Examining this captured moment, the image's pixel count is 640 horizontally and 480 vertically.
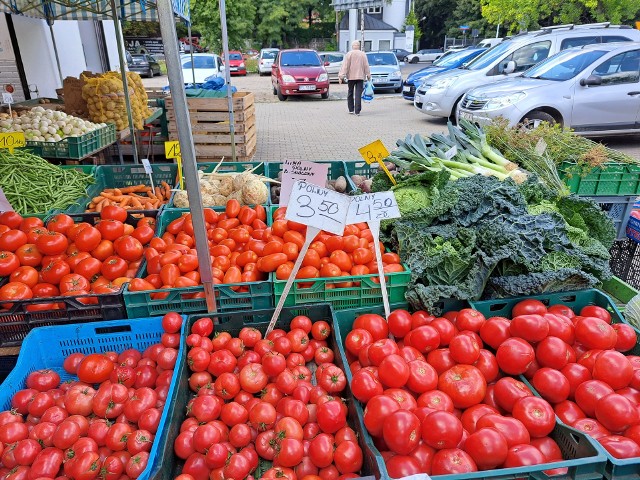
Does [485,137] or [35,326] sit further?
[485,137]

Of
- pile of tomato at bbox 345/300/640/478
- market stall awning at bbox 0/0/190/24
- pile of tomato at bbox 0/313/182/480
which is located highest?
market stall awning at bbox 0/0/190/24

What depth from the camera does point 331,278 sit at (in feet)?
8.99

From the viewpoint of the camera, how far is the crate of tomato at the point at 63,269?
2.65m

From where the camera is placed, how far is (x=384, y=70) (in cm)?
1884

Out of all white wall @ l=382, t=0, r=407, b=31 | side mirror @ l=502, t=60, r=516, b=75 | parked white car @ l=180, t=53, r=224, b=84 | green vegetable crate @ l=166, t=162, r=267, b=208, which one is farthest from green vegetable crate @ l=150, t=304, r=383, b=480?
white wall @ l=382, t=0, r=407, b=31

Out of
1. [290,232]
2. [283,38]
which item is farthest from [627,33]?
[283,38]

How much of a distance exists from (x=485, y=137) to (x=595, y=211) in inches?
69.9

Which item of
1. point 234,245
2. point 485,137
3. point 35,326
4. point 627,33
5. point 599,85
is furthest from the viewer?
point 627,33

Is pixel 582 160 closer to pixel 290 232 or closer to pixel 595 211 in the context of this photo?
pixel 595 211

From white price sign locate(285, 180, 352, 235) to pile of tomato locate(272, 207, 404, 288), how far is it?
412mm

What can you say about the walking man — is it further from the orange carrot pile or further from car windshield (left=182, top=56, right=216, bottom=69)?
the orange carrot pile

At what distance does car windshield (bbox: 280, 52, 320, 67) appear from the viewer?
719 inches

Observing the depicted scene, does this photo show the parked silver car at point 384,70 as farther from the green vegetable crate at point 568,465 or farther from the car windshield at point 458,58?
the green vegetable crate at point 568,465

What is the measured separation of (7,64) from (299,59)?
1149 cm
